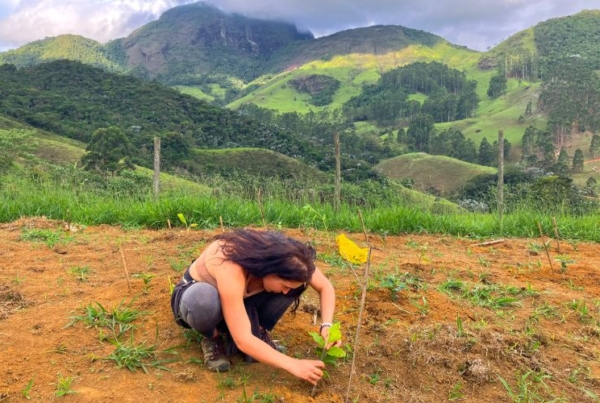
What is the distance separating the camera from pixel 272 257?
183cm

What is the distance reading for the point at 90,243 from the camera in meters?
4.17

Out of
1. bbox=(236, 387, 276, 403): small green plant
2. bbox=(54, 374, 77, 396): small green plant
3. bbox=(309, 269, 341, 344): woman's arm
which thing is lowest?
bbox=(236, 387, 276, 403): small green plant

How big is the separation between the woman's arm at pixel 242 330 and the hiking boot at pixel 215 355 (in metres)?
0.32

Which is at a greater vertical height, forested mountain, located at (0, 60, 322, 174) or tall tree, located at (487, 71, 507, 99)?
tall tree, located at (487, 71, 507, 99)

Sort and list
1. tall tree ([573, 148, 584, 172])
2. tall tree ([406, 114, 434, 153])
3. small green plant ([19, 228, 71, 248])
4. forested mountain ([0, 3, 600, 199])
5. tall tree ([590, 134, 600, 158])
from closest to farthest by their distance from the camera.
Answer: small green plant ([19, 228, 71, 248])
forested mountain ([0, 3, 600, 199])
tall tree ([573, 148, 584, 172])
tall tree ([590, 134, 600, 158])
tall tree ([406, 114, 434, 153])

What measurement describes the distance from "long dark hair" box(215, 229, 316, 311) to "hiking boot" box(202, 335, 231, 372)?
0.45 meters

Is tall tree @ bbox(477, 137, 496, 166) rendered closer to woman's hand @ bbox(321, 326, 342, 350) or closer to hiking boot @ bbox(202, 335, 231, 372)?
woman's hand @ bbox(321, 326, 342, 350)

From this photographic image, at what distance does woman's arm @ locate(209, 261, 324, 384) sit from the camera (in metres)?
1.72

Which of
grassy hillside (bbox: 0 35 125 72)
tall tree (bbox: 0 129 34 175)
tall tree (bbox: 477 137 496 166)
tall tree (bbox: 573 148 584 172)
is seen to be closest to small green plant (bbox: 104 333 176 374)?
tall tree (bbox: 0 129 34 175)

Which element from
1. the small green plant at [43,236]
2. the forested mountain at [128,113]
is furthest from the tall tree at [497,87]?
the small green plant at [43,236]

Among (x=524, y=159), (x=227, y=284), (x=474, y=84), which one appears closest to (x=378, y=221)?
(x=227, y=284)

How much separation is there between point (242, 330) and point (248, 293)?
27cm

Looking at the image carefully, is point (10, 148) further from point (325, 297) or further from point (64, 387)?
point (325, 297)

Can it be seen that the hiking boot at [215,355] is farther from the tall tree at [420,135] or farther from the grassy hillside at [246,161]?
the tall tree at [420,135]
